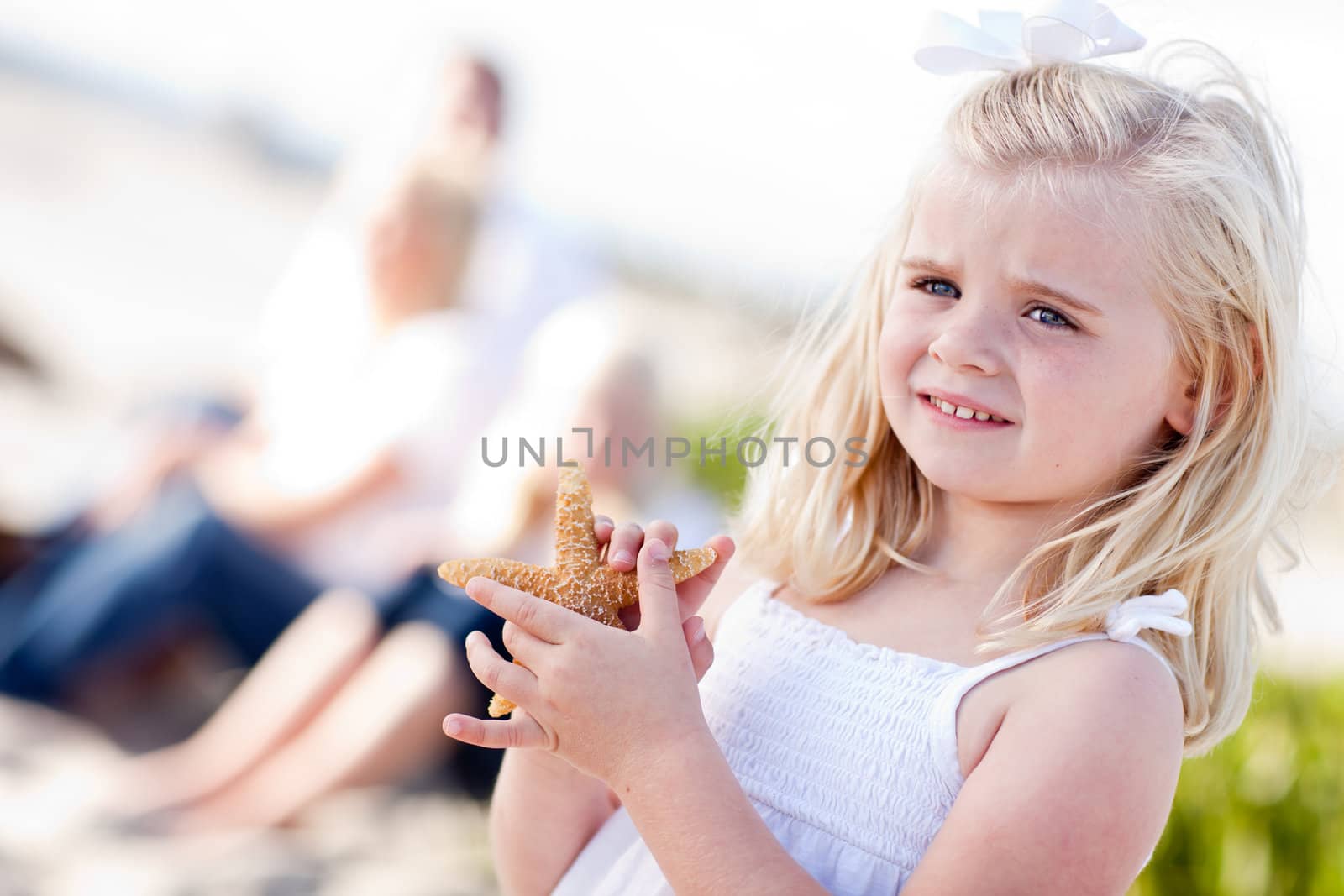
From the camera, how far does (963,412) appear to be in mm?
1113

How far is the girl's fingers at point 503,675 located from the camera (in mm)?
1007

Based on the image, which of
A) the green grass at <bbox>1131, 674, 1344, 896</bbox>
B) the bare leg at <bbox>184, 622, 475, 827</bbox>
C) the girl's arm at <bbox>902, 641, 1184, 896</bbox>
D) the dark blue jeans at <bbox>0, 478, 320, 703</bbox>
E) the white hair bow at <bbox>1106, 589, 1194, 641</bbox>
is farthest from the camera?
the dark blue jeans at <bbox>0, 478, 320, 703</bbox>

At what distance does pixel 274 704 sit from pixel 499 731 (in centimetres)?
249

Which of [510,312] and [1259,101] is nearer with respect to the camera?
[1259,101]

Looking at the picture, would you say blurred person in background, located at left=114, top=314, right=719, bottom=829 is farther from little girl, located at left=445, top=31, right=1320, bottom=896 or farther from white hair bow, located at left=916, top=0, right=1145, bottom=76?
white hair bow, located at left=916, top=0, right=1145, bottom=76

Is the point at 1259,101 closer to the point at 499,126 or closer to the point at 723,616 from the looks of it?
the point at 723,616

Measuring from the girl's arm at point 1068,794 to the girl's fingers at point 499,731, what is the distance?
0.34 m

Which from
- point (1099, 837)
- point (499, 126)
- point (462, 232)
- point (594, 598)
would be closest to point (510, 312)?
point (462, 232)

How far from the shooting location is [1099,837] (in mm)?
923

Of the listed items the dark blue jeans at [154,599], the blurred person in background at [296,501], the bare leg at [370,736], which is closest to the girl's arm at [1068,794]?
the bare leg at [370,736]

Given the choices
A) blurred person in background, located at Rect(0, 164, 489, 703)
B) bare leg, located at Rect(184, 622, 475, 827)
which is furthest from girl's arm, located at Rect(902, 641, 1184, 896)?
blurred person in background, located at Rect(0, 164, 489, 703)

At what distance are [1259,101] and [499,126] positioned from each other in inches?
121

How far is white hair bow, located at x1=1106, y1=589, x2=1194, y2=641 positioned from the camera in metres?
1.03

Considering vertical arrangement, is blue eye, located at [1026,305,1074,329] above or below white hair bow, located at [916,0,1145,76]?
below
